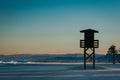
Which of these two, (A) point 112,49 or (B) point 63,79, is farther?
(A) point 112,49

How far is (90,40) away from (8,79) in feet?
86.2

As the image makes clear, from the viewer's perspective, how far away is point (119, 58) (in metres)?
135

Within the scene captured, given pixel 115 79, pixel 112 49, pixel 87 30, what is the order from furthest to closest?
1. pixel 112 49
2. pixel 87 30
3. pixel 115 79

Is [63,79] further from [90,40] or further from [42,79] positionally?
[90,40]

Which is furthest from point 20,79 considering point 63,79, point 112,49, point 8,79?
point 112,49

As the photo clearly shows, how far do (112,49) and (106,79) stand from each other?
256 ft

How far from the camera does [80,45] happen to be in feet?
176

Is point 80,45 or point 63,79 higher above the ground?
point 80,45

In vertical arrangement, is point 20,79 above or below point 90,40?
below

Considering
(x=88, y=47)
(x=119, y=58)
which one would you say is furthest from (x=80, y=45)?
(x=119, y=58)

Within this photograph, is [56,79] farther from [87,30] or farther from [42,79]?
[87,30]

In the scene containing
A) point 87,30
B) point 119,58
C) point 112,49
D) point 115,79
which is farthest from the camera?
point 119,58

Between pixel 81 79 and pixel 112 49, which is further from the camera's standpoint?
pixel 112 49

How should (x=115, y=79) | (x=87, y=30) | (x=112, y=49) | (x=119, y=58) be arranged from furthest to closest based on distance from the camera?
(x=119, y=58) < (x=112, y=49) < (x=87, y=30) < (x=115, y=79)
